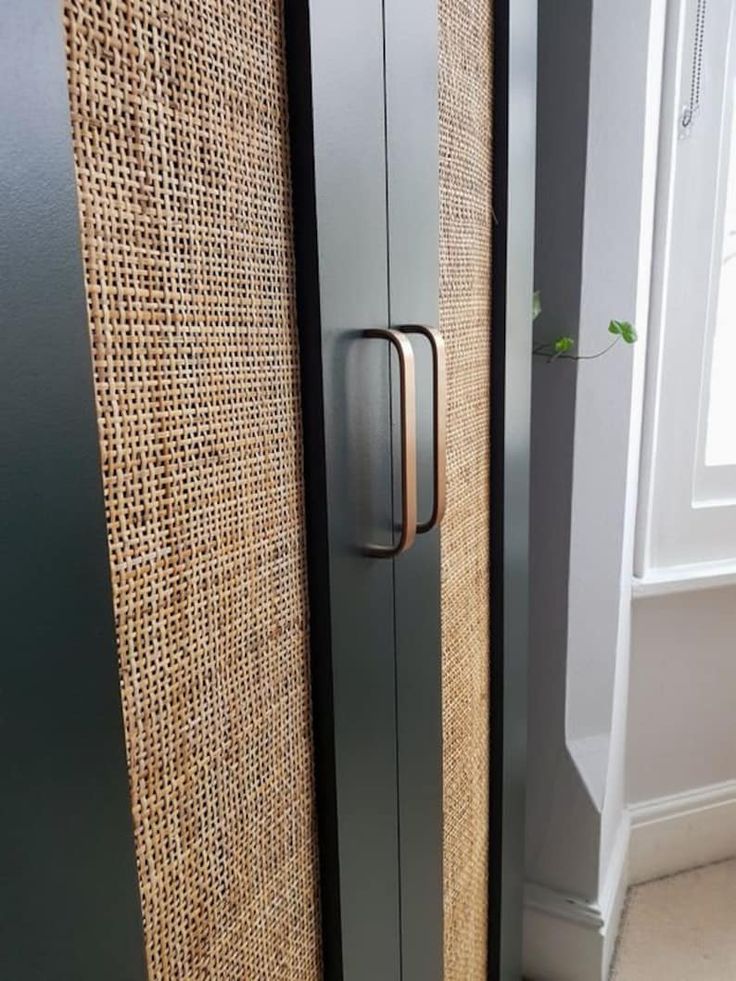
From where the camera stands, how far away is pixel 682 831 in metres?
1.66

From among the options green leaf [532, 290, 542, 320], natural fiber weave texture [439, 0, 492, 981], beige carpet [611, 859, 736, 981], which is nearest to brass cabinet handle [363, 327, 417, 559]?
natural fiber weave texture [439, 0, 492, 981]

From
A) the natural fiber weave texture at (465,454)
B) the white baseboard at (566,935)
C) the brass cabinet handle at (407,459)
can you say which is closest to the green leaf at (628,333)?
the natural fiber weave texture at (465,454)

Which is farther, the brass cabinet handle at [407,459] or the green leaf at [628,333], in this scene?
the green leaf at [628,333]

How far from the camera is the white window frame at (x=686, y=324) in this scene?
1.32 meters

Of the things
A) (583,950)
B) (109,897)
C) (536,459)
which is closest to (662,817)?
(583,950)

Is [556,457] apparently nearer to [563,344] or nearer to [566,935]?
[563,344]

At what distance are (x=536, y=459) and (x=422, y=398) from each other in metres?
0.63

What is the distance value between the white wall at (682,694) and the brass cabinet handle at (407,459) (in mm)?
1068

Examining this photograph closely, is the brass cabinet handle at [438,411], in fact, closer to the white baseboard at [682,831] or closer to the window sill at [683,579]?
the window sill at [683,579]

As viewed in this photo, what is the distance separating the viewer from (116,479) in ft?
1.29

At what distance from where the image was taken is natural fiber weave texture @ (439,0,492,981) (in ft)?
2.51

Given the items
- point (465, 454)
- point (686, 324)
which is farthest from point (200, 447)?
point (686, 324)

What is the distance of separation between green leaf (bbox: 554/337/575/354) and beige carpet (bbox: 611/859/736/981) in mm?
1152

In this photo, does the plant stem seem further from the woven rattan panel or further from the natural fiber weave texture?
the woven rattan panel
